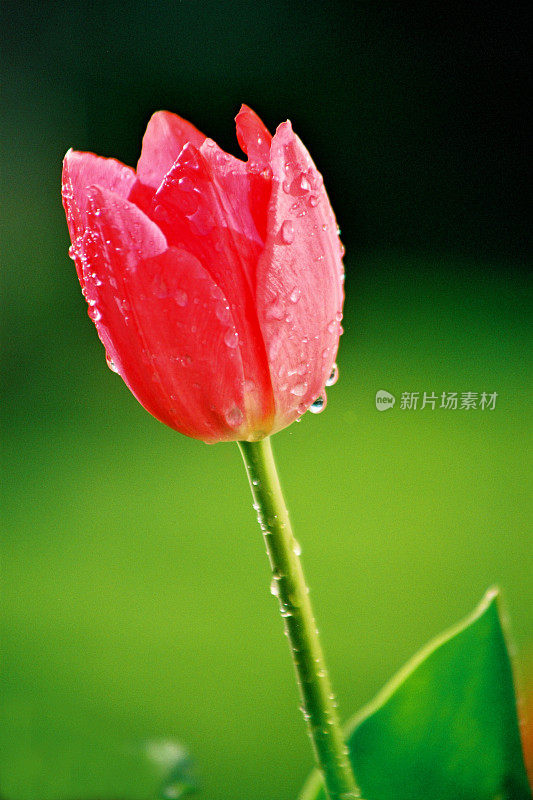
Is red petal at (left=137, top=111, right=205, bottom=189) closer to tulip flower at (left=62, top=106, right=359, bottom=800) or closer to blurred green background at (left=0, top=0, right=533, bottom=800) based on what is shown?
tulip flower at (left=62, top=106, right=359, bottom=800)

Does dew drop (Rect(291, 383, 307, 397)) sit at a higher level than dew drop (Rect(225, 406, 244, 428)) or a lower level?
higher

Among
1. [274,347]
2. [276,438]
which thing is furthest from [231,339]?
[276,438]

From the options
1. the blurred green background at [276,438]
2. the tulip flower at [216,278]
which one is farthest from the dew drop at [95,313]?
the blurred green background at [276,438]

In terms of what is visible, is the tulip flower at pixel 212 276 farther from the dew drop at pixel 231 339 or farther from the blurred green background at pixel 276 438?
the blurred green background at pixel 276 438

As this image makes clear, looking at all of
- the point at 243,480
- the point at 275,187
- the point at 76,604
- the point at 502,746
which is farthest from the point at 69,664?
the point at 275,187

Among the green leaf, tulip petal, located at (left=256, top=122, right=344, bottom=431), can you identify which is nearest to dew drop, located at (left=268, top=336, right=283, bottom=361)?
tulip petal, located at (left=256, top=122, right=344, bottom=431)

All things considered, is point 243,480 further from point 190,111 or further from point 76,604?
point 190,111
